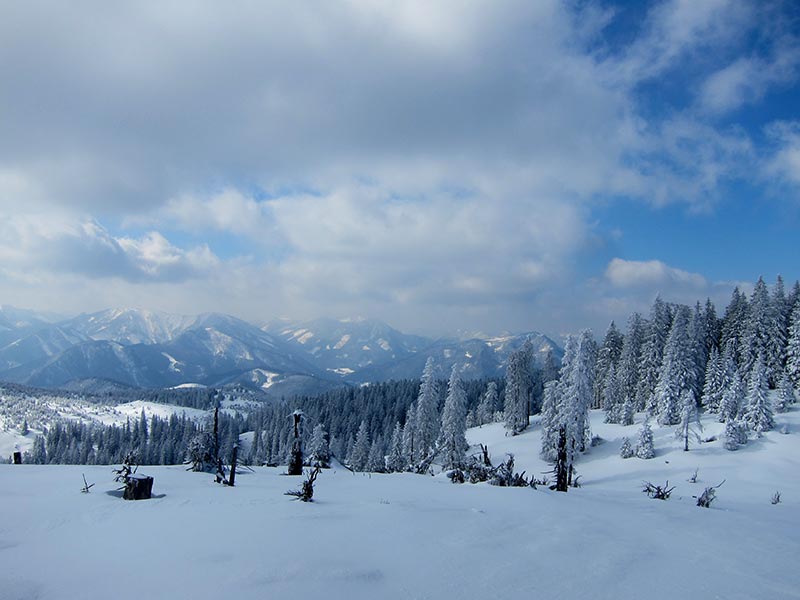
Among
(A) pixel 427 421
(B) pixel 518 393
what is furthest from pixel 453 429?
(B) pixel 518 393

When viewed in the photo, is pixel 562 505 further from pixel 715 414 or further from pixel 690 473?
pixel 715 414

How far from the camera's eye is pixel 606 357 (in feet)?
255

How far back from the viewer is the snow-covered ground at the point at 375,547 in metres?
5.69

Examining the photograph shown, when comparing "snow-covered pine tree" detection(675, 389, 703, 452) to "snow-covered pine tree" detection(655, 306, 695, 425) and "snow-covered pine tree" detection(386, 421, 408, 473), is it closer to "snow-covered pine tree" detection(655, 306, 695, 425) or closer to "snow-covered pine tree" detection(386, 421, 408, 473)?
"snow-covered pine tree" detection(655, 306, 695, 425)

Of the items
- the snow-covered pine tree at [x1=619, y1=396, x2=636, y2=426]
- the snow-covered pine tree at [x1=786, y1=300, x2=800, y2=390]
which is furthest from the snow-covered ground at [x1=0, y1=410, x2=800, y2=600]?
the snow-covered pine tree at [x1=786, y1=300, x2=800, y2=390]

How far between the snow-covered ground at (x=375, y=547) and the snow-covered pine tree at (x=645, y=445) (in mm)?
36896

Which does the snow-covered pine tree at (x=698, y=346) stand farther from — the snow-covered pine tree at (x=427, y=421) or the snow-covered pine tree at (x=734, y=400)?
the snow-covered pine tree at (x=427, y=421)

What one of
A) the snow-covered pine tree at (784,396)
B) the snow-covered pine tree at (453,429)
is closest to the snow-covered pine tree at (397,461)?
the snow-covered pine tree at (453,429)

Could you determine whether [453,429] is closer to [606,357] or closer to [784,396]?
[784,396]

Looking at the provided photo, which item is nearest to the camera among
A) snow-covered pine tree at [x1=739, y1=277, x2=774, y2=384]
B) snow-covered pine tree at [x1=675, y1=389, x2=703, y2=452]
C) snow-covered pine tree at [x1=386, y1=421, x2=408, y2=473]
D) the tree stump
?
the tree stump

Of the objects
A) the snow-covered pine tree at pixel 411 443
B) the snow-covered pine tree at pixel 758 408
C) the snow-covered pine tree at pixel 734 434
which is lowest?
the snow-covered pine tree at pixel 411 443

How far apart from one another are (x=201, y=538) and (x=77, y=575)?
1932mm

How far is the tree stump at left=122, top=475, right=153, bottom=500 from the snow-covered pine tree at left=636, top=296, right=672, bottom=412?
6396 cm

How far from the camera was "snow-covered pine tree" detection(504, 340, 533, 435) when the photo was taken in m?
68.9
